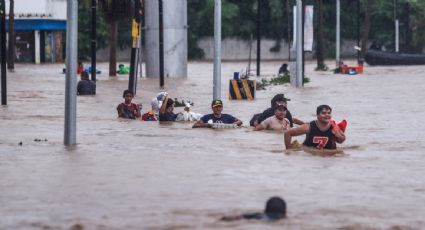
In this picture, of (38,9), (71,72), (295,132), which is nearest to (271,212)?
(295,132)

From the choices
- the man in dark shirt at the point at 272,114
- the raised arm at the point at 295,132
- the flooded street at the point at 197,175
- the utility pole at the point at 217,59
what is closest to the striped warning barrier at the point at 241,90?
the utility pole at the point at 217,59

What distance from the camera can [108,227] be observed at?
11406mm

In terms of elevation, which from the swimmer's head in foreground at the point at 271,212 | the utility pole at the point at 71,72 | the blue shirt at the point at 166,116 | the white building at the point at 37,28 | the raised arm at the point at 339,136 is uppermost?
the white building at the point at 37,28

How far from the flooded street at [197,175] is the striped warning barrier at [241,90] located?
6087mm

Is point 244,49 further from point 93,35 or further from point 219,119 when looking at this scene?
point 219,119

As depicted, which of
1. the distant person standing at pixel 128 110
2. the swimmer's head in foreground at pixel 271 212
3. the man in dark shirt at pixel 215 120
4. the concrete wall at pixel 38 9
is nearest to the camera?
the swimmer's head in foreground at pixel 271 212

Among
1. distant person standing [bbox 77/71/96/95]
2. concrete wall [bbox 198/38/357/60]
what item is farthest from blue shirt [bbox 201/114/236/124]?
concrete wall [bbox 198/38/357/60]

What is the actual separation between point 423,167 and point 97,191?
5.47 m

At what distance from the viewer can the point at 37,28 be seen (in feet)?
283

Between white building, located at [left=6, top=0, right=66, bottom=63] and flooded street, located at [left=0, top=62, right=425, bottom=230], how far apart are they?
5515 centimetres

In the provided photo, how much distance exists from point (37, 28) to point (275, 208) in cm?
7569

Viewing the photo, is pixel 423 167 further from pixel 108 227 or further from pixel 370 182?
pixel 108 227

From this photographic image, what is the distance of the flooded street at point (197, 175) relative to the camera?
39.9 feet

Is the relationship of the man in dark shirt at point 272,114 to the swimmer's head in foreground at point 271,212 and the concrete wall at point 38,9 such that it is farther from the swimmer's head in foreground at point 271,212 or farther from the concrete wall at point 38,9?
the concrete wall at point 38,9
